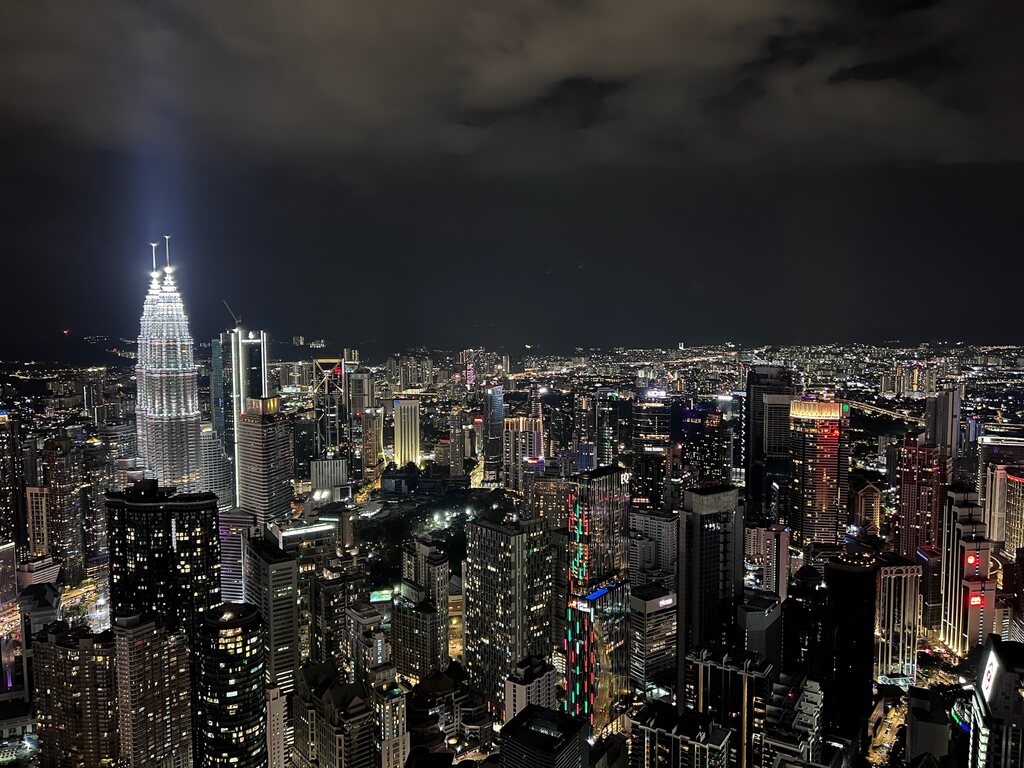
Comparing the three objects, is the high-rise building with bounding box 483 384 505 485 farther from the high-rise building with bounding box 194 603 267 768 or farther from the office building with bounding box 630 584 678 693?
the high-rise building with bounding box 194 603 267 768

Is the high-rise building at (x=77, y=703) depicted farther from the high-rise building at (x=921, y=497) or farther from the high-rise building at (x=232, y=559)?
the high-rise building at (x=921, y=497)

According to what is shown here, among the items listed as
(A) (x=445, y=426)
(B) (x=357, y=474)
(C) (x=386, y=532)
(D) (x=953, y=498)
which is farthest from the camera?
(A) (x=445, y=426)

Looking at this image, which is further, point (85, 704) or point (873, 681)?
point (873, 681)

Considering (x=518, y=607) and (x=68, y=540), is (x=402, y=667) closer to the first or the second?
(x=518, y=607)

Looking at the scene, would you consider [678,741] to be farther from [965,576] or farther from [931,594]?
[931,594]

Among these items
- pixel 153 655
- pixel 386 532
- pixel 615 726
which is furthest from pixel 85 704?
pixel 386 532

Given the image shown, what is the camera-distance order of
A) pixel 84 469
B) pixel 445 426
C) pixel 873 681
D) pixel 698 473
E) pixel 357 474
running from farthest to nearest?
pixel 445 426, pixel 357 474, pixel 698 473, pixel 84 469, pixel 873 681

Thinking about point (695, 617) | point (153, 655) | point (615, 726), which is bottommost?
point (615, 726)
